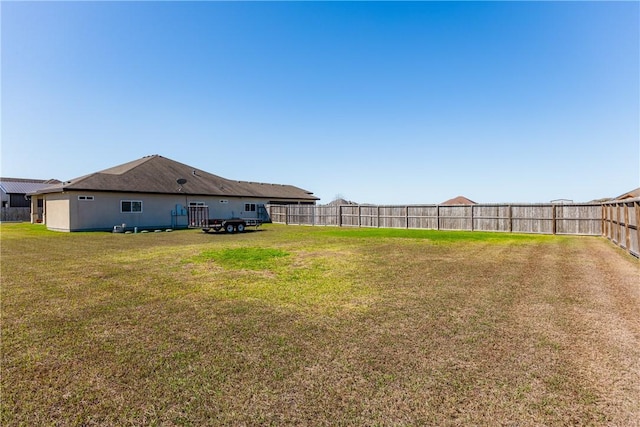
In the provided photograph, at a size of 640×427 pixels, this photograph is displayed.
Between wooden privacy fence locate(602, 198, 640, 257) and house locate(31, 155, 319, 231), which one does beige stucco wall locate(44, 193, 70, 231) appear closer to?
house locate(31, 155, 319, 231)

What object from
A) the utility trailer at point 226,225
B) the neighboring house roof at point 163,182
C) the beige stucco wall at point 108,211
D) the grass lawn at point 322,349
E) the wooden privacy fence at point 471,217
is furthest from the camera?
the neighboring house roof at point 163,182

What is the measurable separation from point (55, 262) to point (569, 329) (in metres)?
13.1

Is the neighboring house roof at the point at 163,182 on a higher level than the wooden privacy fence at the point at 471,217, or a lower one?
higher

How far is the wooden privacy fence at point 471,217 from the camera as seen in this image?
750 inches

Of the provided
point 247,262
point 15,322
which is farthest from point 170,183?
point 15,322

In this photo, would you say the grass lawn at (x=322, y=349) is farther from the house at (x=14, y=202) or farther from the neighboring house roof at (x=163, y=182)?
the house at (x=14, y=202)

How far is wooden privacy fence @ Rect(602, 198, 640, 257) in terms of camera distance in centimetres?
1081

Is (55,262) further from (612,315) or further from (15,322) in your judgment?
(612,315)

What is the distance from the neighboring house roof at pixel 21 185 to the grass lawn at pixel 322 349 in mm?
46161

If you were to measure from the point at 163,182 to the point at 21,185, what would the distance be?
100ft

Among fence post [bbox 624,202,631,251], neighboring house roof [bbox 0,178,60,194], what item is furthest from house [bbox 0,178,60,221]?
fence post [bbox 624,202,631,251]

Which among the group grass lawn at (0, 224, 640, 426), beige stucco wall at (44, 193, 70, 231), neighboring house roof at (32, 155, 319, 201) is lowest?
grass lawn at (0, 224, 640, 426)

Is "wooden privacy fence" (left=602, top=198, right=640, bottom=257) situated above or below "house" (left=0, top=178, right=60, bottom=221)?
below

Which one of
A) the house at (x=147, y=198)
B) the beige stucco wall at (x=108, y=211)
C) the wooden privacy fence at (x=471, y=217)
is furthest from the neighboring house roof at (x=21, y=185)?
the wooden privacy fence at (x=471, y=217)
